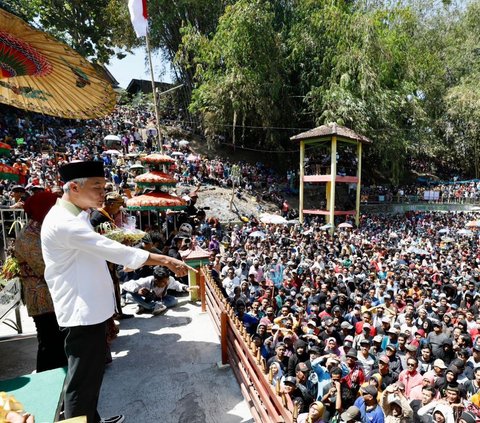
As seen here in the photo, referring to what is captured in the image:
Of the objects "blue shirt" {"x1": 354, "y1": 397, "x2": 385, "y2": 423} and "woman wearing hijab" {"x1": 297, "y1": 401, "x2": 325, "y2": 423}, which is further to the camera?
"blue shirt" {"x1": 354, "y1": 397, "x2": 385, "y2": 423}

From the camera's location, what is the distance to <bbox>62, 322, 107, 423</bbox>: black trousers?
2021 mm

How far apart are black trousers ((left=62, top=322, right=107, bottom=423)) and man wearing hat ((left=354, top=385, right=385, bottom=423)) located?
10.00ft

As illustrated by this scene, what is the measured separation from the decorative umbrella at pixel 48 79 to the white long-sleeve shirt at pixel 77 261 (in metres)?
1.41

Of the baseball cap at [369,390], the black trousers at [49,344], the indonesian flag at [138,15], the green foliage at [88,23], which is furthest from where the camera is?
the green foliage at [88,23]

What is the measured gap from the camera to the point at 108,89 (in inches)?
125

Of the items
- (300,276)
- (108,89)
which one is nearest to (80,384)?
(108,89)

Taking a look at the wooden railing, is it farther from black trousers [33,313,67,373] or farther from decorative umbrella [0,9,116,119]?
decorative umbrella [0,9,116,119]

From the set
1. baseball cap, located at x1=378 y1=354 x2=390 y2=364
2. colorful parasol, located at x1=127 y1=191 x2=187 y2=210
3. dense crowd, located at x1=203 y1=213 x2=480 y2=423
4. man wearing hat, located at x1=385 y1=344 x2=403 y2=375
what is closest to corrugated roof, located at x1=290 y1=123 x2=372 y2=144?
dense crowd, located at x1=203 y1=213 x2=480 y2=423

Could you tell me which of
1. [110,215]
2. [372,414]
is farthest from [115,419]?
[372,414]

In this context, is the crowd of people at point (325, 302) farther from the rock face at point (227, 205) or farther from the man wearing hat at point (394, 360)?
the rock face at point (227, 205)

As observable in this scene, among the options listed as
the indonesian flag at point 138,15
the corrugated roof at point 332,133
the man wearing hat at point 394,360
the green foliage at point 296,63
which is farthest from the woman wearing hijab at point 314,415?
the green foliage at point 296,63

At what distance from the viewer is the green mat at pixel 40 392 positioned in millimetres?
2115

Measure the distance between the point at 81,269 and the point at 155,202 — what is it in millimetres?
7019

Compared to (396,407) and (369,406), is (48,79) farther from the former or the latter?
(396,407)
